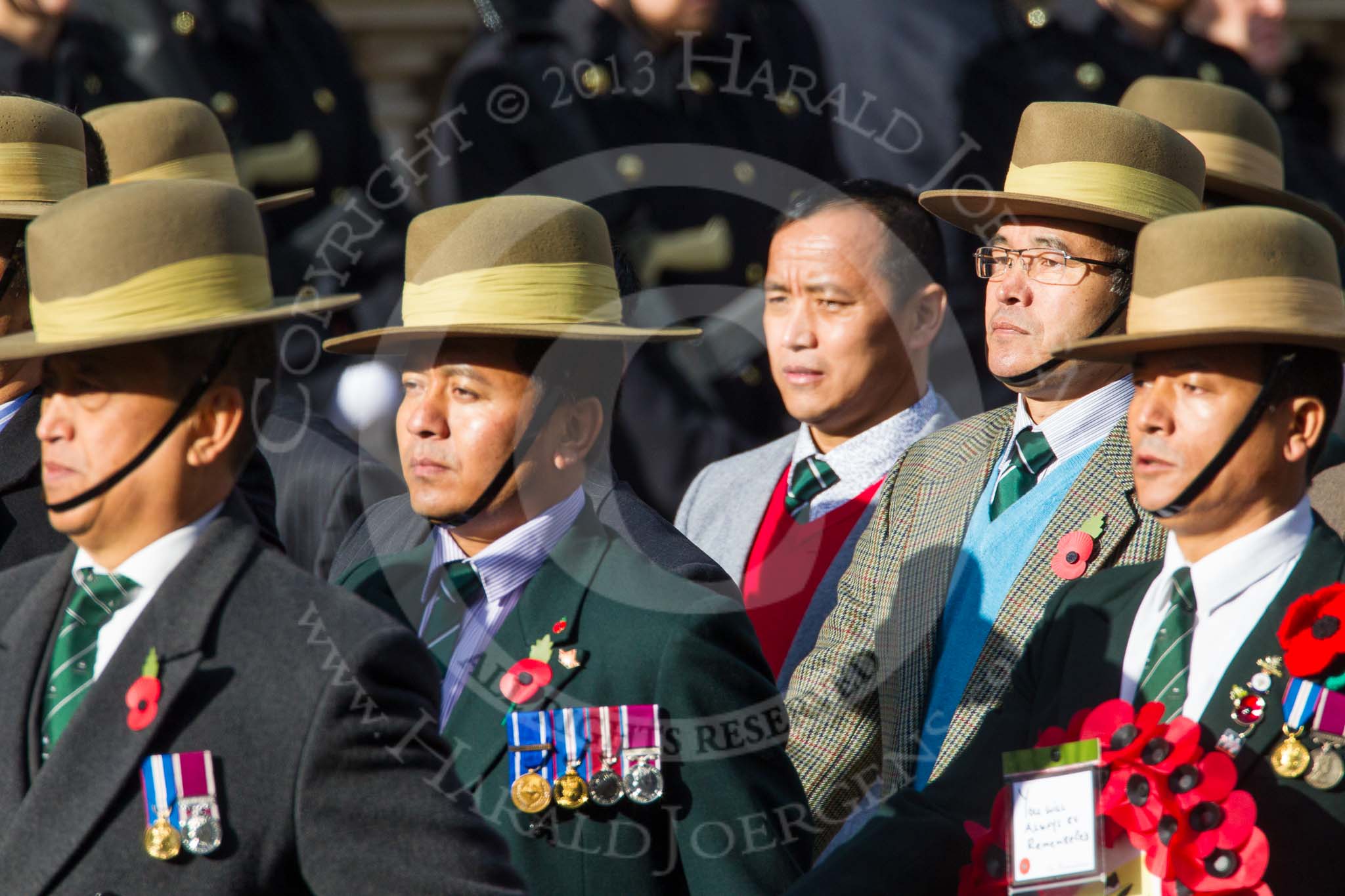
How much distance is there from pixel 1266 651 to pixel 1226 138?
2.27 meters

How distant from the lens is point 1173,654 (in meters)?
4.00

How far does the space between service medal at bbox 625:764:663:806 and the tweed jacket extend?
667mm

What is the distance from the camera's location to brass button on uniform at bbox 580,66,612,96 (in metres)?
7.29

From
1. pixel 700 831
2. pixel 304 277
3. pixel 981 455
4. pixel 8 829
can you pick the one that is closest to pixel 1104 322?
pixel 981 455

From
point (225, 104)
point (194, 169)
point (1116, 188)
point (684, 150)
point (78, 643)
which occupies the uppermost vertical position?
point (225, 104)

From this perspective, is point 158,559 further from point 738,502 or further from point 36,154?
point 738,502

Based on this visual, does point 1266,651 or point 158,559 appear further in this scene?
point 1266,651

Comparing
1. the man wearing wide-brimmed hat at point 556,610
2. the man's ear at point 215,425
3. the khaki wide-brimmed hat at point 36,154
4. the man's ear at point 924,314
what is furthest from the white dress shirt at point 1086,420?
the khaki wide-brimmed hat at point 36,154

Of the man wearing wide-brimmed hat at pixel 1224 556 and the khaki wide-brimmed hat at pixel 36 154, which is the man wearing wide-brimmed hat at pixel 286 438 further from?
the man wearing wide-brimmed hat at pixel 1224 556

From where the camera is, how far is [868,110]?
7.62m

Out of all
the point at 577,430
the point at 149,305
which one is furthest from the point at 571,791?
the point at 149,305

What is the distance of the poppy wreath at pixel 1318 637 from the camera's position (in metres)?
3.78

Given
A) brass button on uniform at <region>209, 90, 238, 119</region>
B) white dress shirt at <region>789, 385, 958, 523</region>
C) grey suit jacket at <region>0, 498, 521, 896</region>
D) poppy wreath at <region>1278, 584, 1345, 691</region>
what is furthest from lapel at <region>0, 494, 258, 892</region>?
brass button on uniform at <region>209, 90, 238, 119</region>

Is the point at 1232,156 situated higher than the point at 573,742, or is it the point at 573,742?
the point at 1232,156
